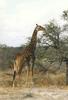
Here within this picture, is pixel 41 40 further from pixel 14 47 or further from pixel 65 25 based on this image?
pixel 14 47

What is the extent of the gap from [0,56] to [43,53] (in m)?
9.31

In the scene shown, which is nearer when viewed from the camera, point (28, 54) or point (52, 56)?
point (28, 54)

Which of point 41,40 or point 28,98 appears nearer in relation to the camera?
point 28,98

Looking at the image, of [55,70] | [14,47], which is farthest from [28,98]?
[14,47]

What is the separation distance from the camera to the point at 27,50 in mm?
19781

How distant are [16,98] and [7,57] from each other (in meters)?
17.1

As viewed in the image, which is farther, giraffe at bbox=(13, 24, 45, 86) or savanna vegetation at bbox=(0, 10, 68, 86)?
savanna vegetation at bbox=(0, 10, 68, 86)

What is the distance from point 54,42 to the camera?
84.4 feet

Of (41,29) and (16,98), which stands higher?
(41,29)

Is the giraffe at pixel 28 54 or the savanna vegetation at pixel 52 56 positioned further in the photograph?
the savanna vegetation at pixel 52 56

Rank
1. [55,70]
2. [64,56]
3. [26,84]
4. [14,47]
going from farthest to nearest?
[14,47] < [55,70] < [64,56] < [26,84]

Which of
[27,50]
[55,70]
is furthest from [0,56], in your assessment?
[27,50]

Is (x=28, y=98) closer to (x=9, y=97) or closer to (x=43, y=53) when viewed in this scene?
(x=9, y=97)

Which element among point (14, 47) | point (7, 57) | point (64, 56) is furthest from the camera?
point (14, 47)
